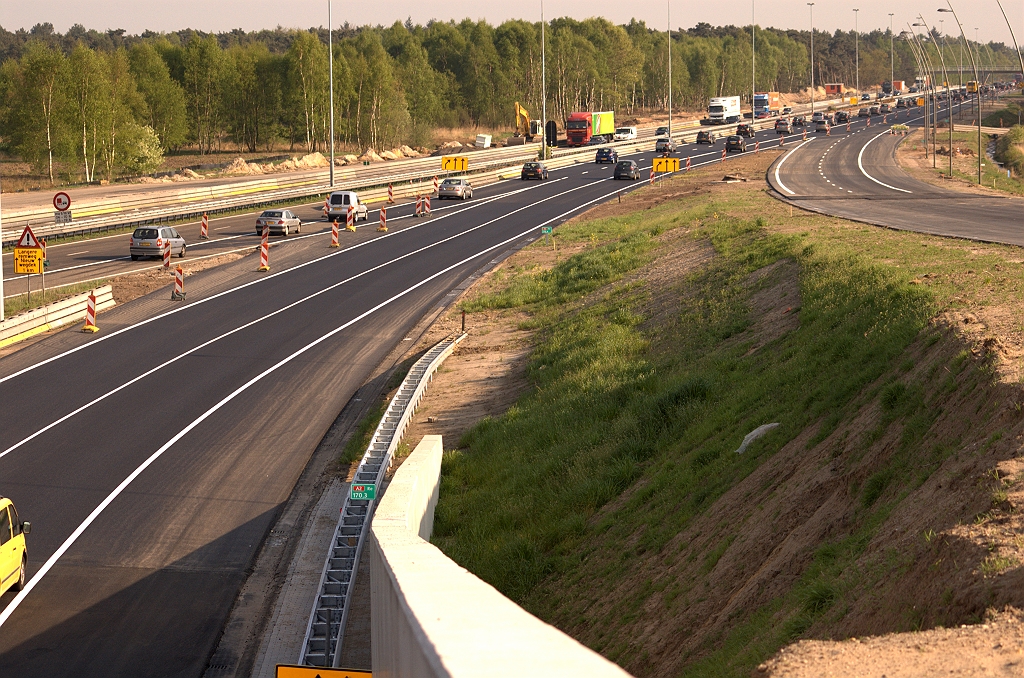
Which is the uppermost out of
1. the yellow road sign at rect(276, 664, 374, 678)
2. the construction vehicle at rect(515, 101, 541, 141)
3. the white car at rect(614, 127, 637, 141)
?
the construction vehicle at rect(515, 101, 541, 141)

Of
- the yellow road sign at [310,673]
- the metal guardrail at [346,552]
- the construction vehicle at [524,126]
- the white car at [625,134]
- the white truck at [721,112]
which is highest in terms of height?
the white truck at [721,112]

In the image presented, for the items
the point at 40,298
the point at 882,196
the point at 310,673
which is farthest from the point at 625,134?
the point at 310,673

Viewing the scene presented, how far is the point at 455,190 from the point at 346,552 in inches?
2182

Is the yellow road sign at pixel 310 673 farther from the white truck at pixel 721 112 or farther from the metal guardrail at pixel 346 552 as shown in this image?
the white truck at pixel 721 112

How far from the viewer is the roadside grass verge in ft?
102

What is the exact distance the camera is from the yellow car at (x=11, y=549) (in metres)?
13.4

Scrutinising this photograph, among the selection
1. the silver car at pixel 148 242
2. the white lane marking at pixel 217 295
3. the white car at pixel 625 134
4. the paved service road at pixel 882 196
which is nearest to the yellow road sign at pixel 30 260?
the white lane marking at pixel 217 295

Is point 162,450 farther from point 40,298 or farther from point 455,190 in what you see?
point 455,190

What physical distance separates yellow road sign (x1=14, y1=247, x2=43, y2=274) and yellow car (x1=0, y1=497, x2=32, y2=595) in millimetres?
17814

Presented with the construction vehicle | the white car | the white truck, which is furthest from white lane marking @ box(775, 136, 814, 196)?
the construction vehicle

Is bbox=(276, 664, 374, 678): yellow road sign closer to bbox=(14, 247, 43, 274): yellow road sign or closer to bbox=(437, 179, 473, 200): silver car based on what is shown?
bbox=(14, 247, 43, 274): yellow road sign

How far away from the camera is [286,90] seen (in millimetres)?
119812

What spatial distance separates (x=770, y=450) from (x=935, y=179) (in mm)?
54389

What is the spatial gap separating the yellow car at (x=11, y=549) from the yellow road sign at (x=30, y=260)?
17.8m
